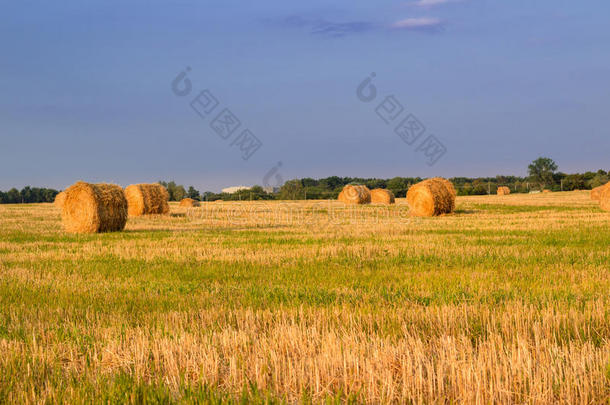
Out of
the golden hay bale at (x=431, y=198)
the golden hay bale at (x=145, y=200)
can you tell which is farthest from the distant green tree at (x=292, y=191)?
the golden hay bale at (x=431, y=198)

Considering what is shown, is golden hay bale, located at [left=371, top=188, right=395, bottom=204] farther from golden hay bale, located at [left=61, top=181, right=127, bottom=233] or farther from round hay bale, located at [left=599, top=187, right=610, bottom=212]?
golden hay bale, located at [left=61, top=181, right=127, bottom=233]

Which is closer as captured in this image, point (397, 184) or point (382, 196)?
point (382, 196)

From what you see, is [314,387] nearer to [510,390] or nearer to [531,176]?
[510,390]

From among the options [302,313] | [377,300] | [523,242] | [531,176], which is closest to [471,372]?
[302,313]

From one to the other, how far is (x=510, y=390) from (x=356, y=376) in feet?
3.44

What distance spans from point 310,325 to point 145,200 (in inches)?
949

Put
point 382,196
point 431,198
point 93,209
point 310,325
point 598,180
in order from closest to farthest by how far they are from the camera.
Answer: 1. point 310,325
2. point 93,209
3. point 431,198
4. point 382,196
5. point 598,180

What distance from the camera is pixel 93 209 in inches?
748

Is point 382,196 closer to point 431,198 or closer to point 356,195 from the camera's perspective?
point 356,195

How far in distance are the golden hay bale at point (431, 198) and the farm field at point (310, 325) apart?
1361 cm

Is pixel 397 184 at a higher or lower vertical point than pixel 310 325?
higher

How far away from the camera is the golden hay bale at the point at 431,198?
25.8 metres

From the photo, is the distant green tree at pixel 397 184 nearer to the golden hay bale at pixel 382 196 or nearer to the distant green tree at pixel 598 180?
→ the golden hay bale at pixel 382 196

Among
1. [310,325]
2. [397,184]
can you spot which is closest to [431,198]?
[310,325]
